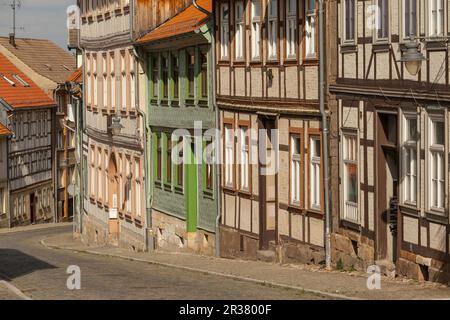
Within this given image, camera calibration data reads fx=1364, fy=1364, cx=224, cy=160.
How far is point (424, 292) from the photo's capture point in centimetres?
2053

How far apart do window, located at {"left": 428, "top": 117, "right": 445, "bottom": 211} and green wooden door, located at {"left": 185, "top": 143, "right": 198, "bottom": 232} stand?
14396mm

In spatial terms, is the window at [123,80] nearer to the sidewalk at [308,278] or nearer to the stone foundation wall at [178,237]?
the stone foundation wall at [178,237]

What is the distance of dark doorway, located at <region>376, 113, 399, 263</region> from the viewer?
78.0ft

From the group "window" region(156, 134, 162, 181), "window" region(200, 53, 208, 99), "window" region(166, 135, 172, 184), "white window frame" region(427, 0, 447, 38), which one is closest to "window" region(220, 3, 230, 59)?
"window" region(200, 53, 208, 99)

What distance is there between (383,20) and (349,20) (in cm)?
172

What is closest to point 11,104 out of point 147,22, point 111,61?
point 111,61

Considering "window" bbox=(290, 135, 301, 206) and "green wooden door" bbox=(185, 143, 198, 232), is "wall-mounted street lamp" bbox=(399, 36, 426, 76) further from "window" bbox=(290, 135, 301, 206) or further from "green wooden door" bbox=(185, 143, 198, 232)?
"green wooden door" bbox=(185, 143, 198, 232)

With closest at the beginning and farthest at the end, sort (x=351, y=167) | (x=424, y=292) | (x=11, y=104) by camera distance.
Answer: (x=424, y=292) < (x=351, y=167) < (x=11, y=104)

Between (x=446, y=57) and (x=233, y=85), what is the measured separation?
38.2ft

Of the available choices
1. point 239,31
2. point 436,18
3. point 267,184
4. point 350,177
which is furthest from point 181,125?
point 436,18

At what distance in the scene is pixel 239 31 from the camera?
103ft

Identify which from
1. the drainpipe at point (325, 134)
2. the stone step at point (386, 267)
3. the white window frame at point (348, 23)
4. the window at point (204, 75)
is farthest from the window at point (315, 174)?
the window at point (204, 75)

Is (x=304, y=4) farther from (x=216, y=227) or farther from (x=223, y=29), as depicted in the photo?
(x=216, y=227)

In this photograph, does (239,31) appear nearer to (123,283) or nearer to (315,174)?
(315,174)
